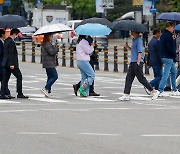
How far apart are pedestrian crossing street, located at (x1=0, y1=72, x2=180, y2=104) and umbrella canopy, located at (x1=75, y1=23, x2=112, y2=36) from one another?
5.43ft

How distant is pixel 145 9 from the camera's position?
60094 millimetres

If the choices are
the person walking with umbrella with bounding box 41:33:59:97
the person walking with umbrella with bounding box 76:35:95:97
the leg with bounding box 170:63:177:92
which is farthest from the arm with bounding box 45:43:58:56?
the leg with bounding box 170:63:177:92

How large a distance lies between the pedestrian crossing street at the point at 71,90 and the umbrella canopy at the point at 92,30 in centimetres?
165

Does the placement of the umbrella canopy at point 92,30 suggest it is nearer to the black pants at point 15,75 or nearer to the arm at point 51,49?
the arm at point 51,49

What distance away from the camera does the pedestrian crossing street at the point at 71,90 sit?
21.3 meters

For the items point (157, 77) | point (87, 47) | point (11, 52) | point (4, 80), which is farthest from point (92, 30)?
point (157, 77)

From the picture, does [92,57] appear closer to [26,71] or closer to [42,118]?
[42,118]

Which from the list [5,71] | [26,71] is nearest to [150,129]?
[5,71]

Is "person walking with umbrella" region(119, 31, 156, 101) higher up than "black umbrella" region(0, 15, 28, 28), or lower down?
lower down

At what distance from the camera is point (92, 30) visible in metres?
22.1

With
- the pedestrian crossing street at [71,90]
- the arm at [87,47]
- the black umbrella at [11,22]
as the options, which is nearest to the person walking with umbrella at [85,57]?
the arm at [87,47]

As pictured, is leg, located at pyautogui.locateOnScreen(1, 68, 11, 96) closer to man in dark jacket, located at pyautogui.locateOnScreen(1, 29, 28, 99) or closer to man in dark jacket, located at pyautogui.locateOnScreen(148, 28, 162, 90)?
man in dark jacket, located at pyautogui.locateOnScreen(1, 29, 28, 99)

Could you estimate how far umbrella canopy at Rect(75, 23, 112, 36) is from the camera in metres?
22.0

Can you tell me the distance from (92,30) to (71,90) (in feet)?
12.3
